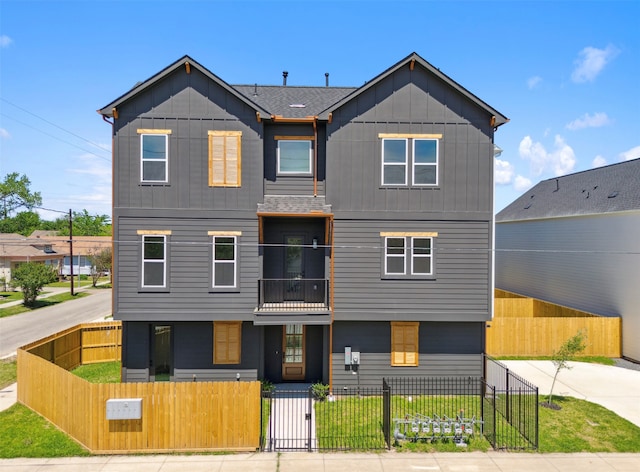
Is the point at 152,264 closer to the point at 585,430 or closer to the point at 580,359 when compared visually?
the point at 585,430

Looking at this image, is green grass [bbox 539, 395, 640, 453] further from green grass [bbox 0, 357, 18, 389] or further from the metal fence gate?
green grass [bbox 0, 357, 18, 389]

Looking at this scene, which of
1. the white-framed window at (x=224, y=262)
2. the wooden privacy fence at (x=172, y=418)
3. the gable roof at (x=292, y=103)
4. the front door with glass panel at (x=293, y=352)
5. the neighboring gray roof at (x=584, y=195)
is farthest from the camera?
the neighboring gray roof at (x=584, y=195)

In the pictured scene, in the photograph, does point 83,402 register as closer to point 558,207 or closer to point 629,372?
point 629,372

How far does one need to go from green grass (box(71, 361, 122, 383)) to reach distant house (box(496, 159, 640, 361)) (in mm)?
22441

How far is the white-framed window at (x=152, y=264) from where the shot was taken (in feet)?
42.0

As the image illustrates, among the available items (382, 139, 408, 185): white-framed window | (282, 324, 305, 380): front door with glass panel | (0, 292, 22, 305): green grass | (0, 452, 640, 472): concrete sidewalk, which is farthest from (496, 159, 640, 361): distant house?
(0, 292, 22, 305): green grass

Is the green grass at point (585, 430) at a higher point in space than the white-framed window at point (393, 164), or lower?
lower

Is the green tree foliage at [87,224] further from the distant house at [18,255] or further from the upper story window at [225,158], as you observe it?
the upper story window at [225,158]

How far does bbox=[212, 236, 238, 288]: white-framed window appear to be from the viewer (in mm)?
12914

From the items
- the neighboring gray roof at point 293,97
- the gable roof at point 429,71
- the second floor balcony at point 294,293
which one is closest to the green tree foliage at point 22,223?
the neighboring gray roof at point 293,97

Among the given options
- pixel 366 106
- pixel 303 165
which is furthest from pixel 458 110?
pixel 303 165

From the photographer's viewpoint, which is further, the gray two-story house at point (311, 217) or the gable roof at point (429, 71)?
the gable roof at point (429, 71)

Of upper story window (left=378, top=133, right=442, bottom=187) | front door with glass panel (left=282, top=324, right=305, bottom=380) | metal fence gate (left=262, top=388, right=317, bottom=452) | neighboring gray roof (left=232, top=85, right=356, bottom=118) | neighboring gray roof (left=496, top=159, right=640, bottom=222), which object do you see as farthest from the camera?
neighboring gray roof (left=496, top=159, right=640, bottom=222)

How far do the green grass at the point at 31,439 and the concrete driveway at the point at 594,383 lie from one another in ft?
48.5
